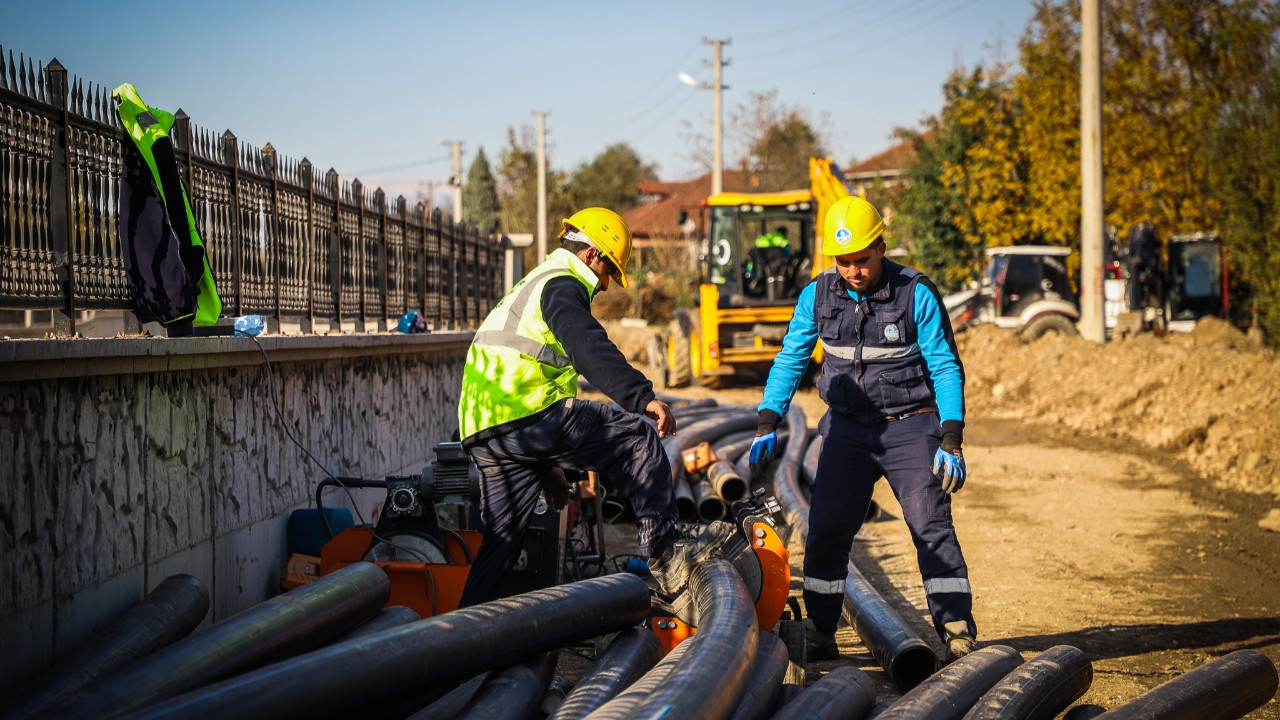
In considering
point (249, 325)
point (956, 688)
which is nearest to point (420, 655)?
point (956, 688)

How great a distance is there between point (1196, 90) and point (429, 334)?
2218cm

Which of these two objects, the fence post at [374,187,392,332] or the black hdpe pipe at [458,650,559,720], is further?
the fence post at [374,187,392,332]

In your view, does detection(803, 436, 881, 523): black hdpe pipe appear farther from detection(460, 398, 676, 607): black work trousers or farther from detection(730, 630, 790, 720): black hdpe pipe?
detection(730, 630, 790, 720): black hdpe pipe

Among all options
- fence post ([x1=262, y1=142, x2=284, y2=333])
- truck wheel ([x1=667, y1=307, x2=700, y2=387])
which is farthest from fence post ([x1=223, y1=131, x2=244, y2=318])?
truck wheel ([x1=667, y1=307, x2=700, y2=387])

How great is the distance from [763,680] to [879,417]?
1889 mm

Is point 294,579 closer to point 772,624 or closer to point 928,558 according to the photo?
point 772,624

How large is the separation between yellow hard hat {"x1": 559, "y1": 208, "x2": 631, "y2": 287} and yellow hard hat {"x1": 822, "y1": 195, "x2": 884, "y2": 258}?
0.93m

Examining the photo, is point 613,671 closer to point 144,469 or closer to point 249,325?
point 144,469

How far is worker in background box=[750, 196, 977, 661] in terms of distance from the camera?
5629 millimetres

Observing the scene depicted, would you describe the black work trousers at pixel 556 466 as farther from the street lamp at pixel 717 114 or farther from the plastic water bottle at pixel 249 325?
the street lamp at pixel 717 114

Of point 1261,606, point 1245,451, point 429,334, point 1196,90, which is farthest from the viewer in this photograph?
point 1196,90

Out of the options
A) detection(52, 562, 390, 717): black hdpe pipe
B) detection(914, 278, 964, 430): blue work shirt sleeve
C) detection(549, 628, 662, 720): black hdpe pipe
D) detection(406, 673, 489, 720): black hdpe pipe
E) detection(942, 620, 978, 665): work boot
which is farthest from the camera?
detection(914, 278, 964, 430): blue work shirt sleeve

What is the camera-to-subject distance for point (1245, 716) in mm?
5117

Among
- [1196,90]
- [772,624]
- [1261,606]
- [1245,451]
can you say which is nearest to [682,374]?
[1245,451]
